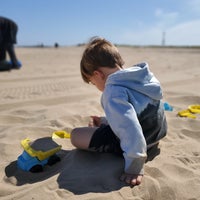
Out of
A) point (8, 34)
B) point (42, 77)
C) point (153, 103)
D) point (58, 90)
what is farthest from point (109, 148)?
point (8, 34)

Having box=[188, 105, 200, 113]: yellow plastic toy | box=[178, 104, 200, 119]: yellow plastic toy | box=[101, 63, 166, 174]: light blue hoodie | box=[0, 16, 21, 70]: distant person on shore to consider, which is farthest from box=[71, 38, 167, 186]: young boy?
box=[0, 16, 21, 70]: distant person on shore

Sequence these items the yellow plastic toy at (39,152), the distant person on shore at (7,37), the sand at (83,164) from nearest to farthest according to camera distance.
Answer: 1. the sand at (83,164)
2. the yellow plastic toy at (39,152)
3. the distant person on shore at (7,37)

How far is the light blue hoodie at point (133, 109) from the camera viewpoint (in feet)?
6.03

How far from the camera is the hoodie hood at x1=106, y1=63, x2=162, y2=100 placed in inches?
78.7

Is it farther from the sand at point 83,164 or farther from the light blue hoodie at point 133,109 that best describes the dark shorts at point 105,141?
the light blue hoodie at point 133,109

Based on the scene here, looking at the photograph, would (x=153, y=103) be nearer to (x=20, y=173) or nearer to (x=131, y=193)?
(x=131, y=193)

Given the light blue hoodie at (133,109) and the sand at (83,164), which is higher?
the light blue hoodie at (133,109)

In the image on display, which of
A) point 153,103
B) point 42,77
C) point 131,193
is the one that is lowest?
point 42,77

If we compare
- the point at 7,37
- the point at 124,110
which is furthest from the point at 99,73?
the point at 7,37

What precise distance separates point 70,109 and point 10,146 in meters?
1.23

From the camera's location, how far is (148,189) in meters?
1.76

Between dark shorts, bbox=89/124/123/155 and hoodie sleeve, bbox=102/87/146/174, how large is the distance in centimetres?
26

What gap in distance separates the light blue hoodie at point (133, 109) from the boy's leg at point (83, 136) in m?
0.26

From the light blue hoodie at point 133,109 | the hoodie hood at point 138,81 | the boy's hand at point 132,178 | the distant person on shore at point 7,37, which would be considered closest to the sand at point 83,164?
the boy's hand at point 132,178
